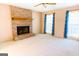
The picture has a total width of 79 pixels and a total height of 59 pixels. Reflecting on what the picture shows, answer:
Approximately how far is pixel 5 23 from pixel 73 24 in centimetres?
429

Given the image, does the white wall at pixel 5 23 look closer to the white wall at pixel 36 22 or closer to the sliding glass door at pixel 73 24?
the white wall at pixel 36 22

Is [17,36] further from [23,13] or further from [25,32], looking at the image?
[23,13]

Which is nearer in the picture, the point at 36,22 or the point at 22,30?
the point at 22,30

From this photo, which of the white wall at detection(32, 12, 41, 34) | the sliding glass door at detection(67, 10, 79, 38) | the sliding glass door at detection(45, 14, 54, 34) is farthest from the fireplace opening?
the sliding glass door at detection(67, 10, 79, 38)

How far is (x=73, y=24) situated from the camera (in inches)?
217

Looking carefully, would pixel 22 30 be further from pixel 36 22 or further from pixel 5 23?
pixel 36 22

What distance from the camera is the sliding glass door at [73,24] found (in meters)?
5.28

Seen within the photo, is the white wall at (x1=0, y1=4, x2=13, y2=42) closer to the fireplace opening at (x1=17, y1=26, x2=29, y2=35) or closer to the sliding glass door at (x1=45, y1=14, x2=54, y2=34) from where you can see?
the fireplace opening at (x1=17, y1=26, x2=29, y2=35)

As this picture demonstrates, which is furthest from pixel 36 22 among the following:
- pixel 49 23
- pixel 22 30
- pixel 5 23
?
pixel 5 23

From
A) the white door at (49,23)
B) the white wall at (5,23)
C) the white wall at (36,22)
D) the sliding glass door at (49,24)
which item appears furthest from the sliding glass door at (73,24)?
the white wall at (5,23)

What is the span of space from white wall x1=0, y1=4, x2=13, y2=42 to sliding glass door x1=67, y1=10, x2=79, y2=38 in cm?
389

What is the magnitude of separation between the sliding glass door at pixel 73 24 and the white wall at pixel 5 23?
12.8 feet

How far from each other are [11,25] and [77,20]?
164 inches

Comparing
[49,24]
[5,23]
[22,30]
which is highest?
[5,23]
